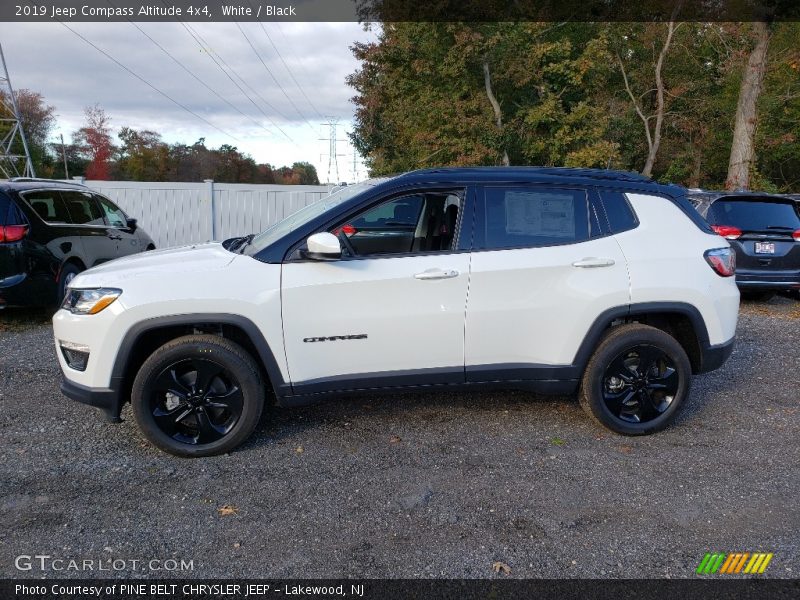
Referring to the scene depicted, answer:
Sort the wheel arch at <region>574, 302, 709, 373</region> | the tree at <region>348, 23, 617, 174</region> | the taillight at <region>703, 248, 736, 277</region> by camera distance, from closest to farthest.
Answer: the wheel arch at <region>574, 302, 709, 373</region>
the taillight at <region>703, 248, 736, 277</region>
the tree at <region>348, 23, 617, 174</region>

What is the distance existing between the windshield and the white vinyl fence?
36.2 ft

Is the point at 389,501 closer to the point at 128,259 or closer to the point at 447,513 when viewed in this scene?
the point at 447,513

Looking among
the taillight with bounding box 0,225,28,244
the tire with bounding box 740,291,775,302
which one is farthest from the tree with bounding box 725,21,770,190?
the taillight with bounding box 0,225,28,244

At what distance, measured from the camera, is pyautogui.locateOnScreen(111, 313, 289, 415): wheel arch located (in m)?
3.58

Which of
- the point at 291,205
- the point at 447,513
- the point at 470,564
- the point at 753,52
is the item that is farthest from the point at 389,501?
the point at 753,52

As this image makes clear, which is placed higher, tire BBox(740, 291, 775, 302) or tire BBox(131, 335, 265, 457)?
tire BBox(131, 335, 265, 457)

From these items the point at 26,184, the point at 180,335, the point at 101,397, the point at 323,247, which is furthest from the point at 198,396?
the point at 26,184

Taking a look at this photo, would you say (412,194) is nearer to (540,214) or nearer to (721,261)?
A: (540,214)

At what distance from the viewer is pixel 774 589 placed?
260 centimetres

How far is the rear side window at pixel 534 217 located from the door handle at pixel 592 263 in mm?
154

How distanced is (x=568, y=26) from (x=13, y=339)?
23164 mm

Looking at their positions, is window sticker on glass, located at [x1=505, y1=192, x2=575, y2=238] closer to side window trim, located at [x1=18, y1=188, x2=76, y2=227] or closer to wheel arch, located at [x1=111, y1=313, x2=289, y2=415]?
wheel arch, located at [x1=111, y1=313, x2=289, y2=415]

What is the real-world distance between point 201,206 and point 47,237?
8.30 meters

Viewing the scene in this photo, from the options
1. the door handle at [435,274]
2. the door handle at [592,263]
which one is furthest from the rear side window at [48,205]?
the door handle at [592,263]
